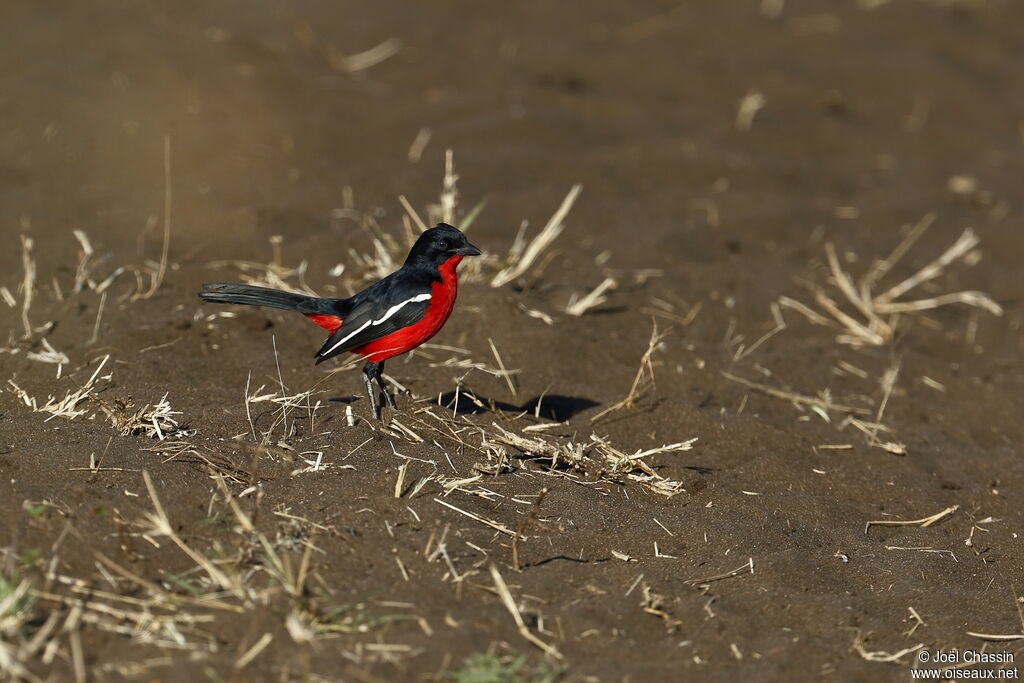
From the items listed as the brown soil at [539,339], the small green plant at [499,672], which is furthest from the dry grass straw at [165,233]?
the small green plant at [499,672]

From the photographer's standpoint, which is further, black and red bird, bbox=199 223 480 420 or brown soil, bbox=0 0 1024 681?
black and red bird, bbox=199 223 480 420

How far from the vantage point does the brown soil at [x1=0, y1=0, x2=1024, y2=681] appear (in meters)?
3.69

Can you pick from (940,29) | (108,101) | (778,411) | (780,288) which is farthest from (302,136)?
(940,29)

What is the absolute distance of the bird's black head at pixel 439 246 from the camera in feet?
18.0

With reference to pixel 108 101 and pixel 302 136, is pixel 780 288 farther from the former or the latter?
pixel 108 101

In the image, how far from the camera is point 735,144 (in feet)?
31.3

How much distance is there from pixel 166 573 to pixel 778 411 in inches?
136

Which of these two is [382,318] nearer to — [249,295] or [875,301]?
[249,295]

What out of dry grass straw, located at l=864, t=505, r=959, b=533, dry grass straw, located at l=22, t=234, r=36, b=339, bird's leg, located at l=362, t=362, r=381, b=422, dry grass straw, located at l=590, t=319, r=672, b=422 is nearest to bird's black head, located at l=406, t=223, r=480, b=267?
bird's leg, located at l=362, t=362, r=381, b=422

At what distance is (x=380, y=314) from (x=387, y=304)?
63 mm

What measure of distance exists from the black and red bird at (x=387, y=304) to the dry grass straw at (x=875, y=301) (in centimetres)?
281

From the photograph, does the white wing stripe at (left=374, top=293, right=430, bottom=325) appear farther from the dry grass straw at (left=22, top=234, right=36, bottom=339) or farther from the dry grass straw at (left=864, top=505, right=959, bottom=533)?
the dry grass straw at (left=864, top=505, right=959, bottom=533)

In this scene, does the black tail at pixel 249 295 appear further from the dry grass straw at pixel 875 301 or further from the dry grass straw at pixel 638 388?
the dry grass straw at pixel 875 301

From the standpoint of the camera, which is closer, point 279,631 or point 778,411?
point 279,631
